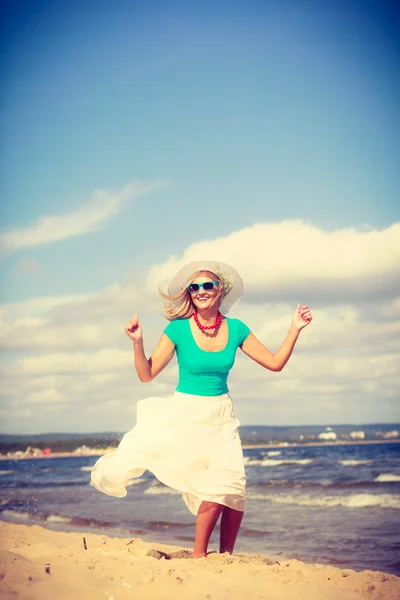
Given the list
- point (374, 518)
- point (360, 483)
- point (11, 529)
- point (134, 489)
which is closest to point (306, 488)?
point (360, 483)

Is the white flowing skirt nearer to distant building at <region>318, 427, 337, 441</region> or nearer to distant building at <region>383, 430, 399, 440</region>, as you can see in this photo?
distant building at <region>383, 430, 399, 440</region>

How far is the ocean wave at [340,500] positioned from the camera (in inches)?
504

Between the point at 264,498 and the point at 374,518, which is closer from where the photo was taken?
the point at 374,518

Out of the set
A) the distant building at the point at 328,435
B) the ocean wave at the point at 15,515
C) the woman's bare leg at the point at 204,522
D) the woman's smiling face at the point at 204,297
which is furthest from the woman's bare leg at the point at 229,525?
the distant building at the point at 328,435

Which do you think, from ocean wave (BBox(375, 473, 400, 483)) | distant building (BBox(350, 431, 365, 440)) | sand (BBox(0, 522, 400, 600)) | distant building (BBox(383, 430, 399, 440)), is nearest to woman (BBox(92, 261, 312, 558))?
sand (BBox(0, 522, 400, 600))

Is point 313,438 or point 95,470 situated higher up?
point 313,438

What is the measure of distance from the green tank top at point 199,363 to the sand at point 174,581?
1.15 m

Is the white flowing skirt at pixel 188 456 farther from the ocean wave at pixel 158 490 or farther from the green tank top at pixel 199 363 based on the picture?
the ocean wave at pixel 158 490

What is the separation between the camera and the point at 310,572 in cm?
445

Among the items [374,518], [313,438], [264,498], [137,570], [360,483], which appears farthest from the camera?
[313,438]

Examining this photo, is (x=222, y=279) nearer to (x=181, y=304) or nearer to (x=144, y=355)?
(x=181, y=304)

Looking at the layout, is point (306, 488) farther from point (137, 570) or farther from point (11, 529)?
point (137, 570)

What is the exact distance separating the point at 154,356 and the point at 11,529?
649 centimetres

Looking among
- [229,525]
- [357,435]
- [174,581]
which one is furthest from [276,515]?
[357,435]
